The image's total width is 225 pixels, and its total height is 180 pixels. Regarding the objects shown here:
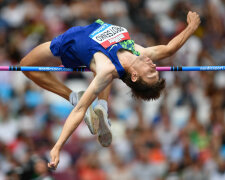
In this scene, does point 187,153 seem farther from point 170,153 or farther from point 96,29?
point 96,29

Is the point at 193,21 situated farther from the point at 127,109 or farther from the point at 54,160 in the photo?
the point at 127,109

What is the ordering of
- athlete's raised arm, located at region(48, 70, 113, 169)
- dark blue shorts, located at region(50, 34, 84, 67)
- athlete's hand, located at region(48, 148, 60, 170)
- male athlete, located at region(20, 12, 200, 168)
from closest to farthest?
athlete's hand, located at region(48, 148, 60, 170)
athlete's raised arm, located at region(48, 70, 113, 169)
male athlete, located at region(20, 12, 200, 168)
dark blue shorts, located at region(50, 34, 84, 67)

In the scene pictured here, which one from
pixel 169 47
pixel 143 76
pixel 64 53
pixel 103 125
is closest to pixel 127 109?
pixel 103 125

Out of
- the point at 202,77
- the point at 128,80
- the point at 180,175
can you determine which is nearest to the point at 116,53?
the point at 128,80

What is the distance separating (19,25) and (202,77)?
4001 mm

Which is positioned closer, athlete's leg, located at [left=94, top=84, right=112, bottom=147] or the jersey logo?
the jersey logo

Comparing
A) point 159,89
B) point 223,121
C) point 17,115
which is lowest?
point 17,115

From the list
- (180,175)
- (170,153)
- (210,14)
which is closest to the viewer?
(180,175)

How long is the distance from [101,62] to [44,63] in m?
1.13

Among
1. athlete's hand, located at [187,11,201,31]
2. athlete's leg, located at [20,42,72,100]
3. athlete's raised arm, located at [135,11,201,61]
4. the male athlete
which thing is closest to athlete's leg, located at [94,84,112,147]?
the male athlete

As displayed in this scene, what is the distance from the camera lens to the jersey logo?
6.54m

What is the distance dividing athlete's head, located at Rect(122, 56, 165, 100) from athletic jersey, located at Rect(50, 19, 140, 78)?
11 centimetres

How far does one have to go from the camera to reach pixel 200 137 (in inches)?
417

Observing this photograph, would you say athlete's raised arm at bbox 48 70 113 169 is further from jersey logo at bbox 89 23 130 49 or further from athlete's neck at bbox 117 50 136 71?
jersey logo at bbox 89 23 130 49
